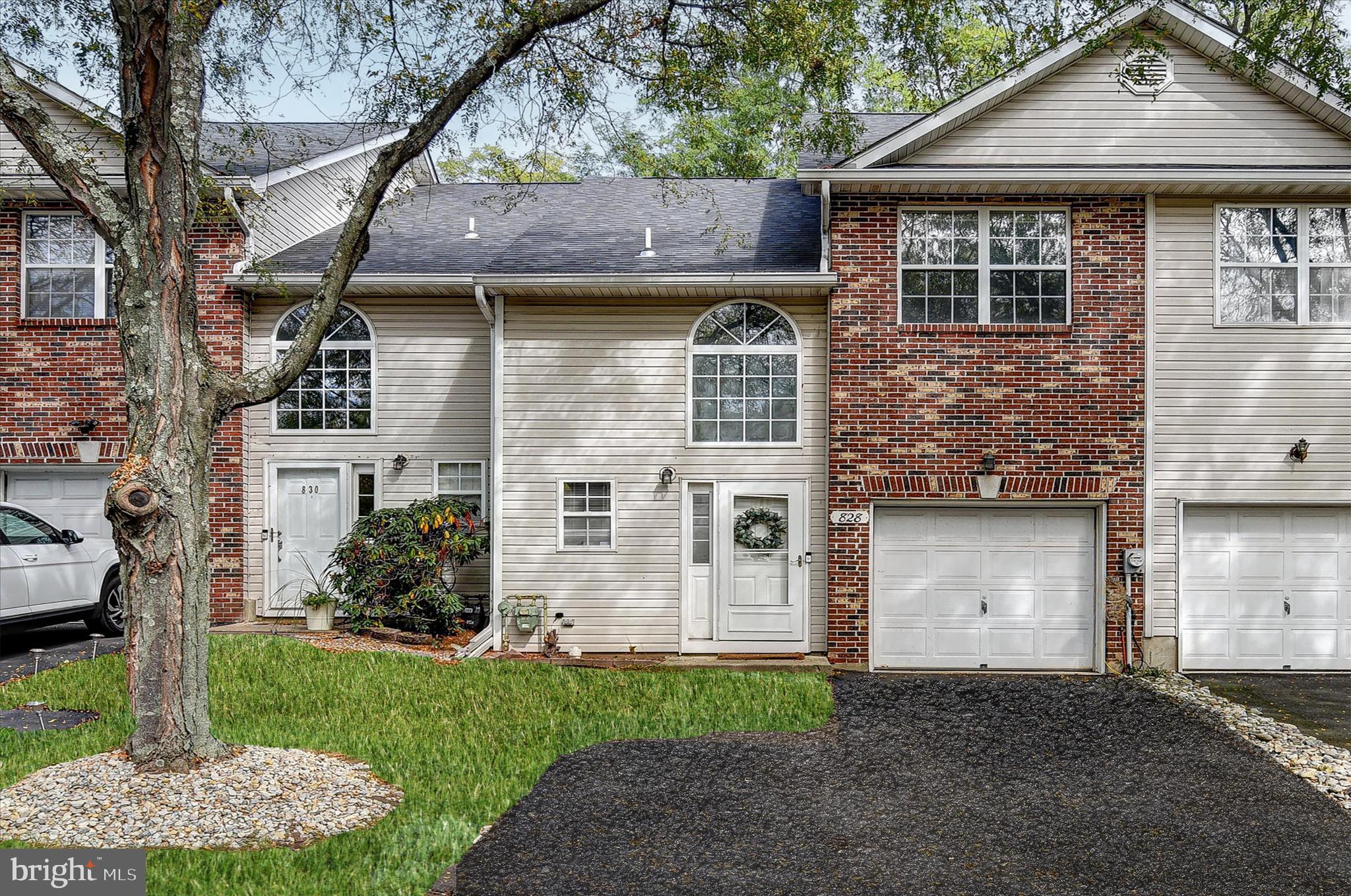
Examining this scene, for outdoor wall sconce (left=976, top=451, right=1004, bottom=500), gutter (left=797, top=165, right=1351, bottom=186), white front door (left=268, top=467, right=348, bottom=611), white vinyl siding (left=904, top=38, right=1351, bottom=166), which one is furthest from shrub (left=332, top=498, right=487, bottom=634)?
white vinyl siding (left=904, top=38, right=1351, bottom=166)

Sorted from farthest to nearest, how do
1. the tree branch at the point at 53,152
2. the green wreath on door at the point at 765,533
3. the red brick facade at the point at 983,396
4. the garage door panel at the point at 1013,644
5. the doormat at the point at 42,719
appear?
the green wreath on door at the point at 765,533, the garage door panel at the point at 1013,644, the red brick facade at the point at 983,396, the doormat at the point at 42,719, the tree branch at the point at 53,152

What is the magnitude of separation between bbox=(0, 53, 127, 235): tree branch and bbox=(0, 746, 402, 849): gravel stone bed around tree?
3.19 m

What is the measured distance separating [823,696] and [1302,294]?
670cm

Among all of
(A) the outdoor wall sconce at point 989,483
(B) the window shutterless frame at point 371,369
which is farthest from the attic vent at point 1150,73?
(B) the window shutterless frame at point 371,369

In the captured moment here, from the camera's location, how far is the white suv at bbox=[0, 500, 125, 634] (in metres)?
9.38

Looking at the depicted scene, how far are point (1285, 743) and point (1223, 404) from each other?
155 inches

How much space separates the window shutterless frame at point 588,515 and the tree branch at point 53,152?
223 inches

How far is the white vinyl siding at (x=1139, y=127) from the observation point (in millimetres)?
10203

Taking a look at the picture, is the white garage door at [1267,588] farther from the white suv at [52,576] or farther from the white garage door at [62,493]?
the white garage door at [62,493]

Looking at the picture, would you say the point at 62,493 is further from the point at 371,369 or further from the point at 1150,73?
the point at 1150,73

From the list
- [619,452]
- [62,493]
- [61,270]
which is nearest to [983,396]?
[619,452]

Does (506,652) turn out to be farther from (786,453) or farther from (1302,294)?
(1302,294)

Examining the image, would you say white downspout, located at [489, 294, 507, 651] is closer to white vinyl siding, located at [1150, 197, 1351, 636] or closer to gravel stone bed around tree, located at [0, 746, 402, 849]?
gravel stone bed around tree, located at [0, 746, 402, 849]

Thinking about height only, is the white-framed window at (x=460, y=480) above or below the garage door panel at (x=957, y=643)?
above
